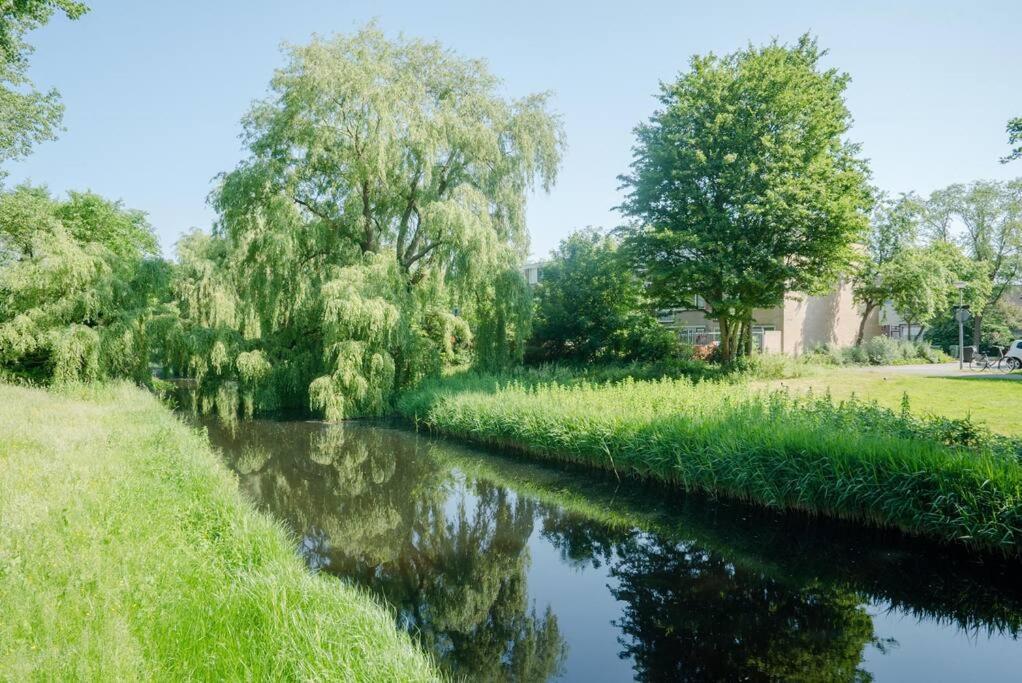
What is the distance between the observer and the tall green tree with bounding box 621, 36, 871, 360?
734 inches

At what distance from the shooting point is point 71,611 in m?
3.89

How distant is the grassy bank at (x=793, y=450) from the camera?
6965 millimetres

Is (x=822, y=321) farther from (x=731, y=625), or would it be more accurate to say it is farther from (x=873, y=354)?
(x=731, y=625)

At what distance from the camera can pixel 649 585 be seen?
6.73 meters

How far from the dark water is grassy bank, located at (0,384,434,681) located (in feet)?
3.96

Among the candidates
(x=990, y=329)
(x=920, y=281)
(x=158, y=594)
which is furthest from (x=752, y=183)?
(x=990, y=329)

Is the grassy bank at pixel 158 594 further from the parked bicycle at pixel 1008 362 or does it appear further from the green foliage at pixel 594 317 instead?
the parked bicycle at pixel 1008 362

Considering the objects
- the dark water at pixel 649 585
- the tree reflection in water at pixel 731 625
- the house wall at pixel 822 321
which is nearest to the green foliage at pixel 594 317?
the house wall at pixel 822 321

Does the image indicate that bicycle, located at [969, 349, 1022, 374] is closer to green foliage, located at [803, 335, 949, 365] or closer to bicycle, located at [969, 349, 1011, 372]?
bicycle, located at [969, 349, 1011, 372]

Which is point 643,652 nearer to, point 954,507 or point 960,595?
point 960,595

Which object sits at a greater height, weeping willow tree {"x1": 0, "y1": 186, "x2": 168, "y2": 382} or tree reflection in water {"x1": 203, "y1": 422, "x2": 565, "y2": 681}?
weeping willow tree {"x1": 0, "y1": 186, "x2": 168, "y2": 382}

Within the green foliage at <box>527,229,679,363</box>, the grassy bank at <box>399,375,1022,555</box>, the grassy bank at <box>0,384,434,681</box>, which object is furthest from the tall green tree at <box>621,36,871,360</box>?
the grassy bank at <box>0,384,434,681</box>

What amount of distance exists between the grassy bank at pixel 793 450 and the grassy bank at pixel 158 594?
6.10 metres

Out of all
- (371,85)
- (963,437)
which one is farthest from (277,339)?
(963,437)
